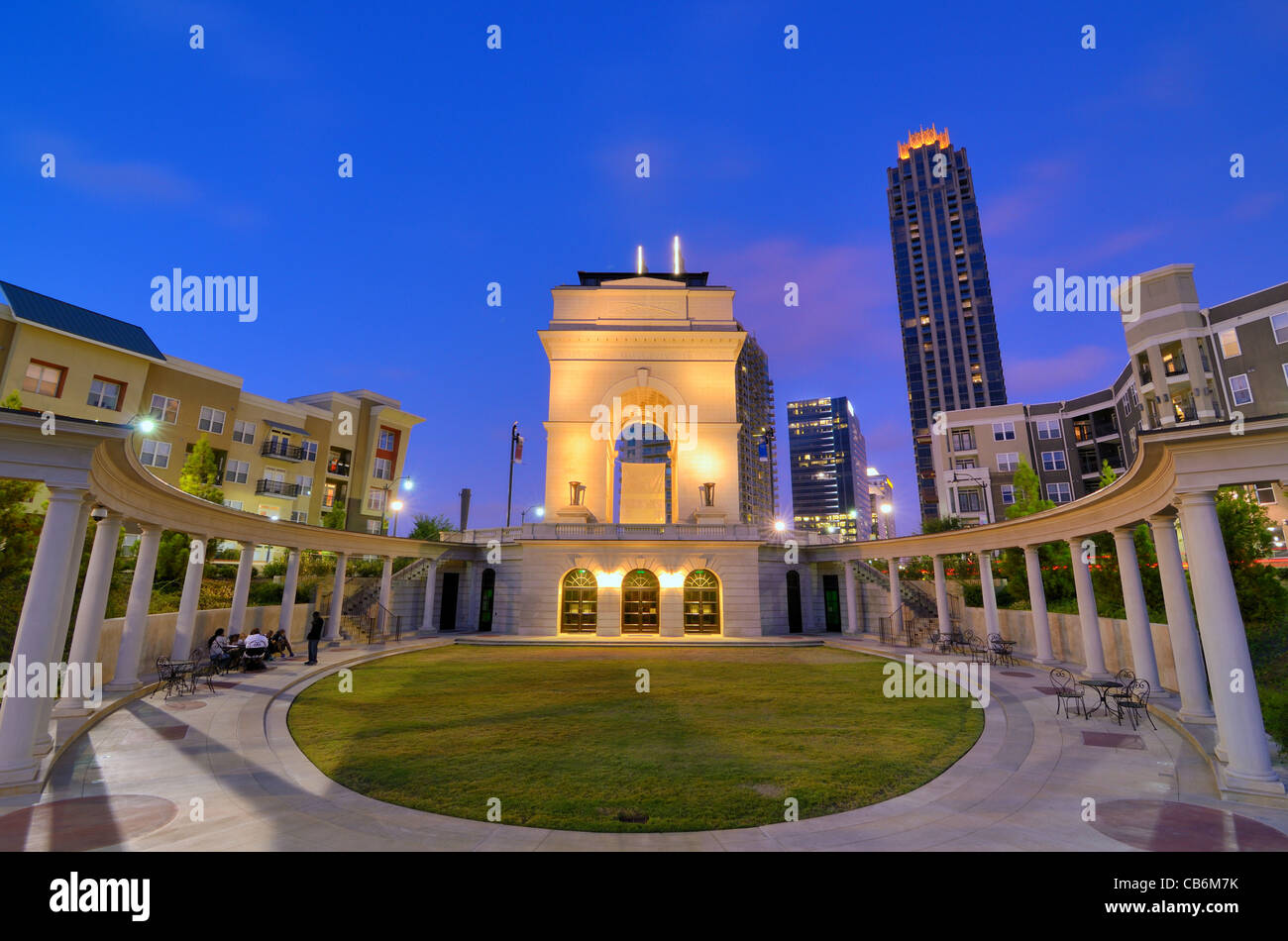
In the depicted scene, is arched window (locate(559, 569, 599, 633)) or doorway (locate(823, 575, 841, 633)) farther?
doorway (locate(823, 575, 841, 633))

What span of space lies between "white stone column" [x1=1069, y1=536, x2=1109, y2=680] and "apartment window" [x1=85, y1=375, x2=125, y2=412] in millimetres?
52372

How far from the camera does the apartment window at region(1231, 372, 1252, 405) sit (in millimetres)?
40356

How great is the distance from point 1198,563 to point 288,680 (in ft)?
76.4

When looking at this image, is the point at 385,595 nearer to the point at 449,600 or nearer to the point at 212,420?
the point at 449,600

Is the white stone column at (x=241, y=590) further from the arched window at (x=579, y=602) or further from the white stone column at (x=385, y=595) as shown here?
the arched window at (x=579, y=602)

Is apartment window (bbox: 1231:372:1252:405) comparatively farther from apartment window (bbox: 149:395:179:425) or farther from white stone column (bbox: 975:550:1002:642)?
apartment window (bbox: 149:395:179:425)

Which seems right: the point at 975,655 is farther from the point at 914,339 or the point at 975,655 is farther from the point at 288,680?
the point at 914,339

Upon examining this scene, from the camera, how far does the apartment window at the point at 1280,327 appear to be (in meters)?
38.5

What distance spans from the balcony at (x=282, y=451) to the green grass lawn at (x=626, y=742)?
3490cm

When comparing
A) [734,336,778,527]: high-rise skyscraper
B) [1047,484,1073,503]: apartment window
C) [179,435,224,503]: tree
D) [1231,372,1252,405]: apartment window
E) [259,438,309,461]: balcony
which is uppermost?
[734,336,778,527]: high-rise skyscraper

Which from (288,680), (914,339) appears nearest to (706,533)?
(288,680)

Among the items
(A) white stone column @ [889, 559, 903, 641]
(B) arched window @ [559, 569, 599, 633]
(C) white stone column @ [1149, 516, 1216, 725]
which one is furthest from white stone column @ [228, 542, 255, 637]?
(A) white stone column @ [889, 559, 903, 641]
